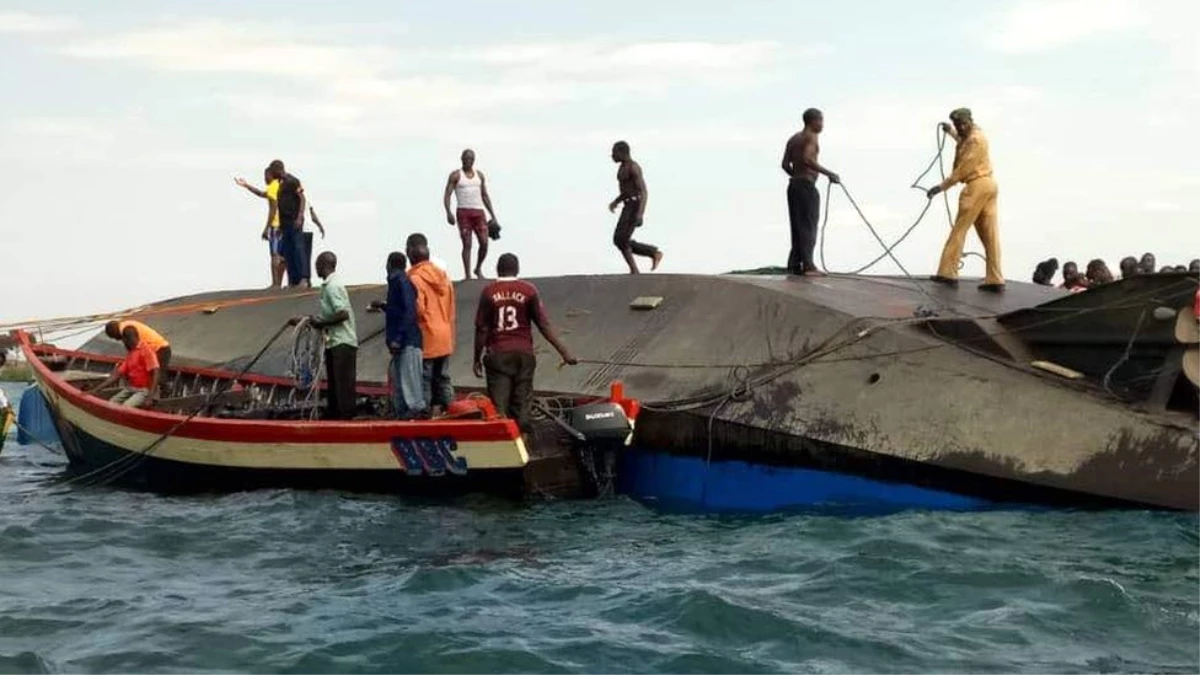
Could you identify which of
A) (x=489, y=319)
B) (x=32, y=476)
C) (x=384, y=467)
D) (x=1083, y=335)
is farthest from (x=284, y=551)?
(x=32, y=476)

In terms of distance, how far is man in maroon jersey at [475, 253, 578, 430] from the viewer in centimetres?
1250

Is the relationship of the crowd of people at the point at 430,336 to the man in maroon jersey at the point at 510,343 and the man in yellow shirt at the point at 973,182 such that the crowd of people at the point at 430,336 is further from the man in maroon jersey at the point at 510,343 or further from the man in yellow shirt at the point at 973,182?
the man in yellow shirt at the point at 973,182

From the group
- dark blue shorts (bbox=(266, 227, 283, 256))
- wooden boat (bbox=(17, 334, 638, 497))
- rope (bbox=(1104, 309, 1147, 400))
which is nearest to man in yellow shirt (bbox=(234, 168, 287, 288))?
dark blue shorts (bbox=(266, 227, 283, 256))

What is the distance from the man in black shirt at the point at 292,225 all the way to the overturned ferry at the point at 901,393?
249 inches

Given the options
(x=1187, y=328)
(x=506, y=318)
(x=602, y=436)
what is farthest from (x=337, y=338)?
(x=1187, y=328)

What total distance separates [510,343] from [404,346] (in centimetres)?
128

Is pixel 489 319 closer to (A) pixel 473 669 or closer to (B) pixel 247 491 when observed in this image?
(B) pixel 247 491

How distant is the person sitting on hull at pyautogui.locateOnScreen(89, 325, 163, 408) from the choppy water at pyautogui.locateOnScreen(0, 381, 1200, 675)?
301 centimetres

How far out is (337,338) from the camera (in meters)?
13.9

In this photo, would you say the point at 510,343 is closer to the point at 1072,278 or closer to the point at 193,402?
the point at 193,402

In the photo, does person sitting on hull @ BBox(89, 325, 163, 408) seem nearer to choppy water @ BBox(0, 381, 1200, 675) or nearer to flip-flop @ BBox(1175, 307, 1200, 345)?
choppy water @ BBox(0, 381, 1200, 675)

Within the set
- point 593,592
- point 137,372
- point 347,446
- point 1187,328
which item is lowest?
point 593,592

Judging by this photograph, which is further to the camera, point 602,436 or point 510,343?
point 510,343

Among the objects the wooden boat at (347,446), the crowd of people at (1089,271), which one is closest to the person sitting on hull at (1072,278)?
the crowd of people at (1089,271)
